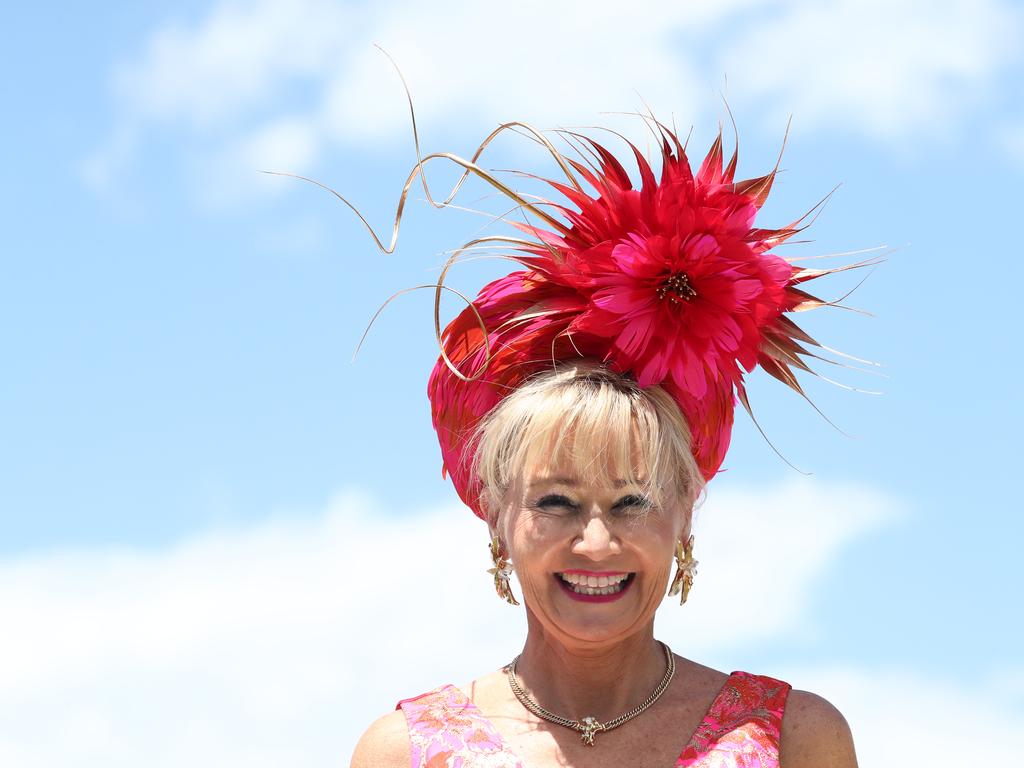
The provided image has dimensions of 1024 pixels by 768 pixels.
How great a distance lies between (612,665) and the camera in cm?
540

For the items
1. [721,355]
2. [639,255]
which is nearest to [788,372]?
[721,355]

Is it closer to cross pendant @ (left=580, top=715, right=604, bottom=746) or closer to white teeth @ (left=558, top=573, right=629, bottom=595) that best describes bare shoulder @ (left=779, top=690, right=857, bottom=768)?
cross pendant @ (left=580, top=715, right=604, bottom=746)

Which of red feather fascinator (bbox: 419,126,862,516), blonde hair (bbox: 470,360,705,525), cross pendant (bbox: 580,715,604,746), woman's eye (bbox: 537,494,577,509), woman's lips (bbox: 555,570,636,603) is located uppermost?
red feather fascinator (bbox: 419,126,862,516)

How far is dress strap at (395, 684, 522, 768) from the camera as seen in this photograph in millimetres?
5340

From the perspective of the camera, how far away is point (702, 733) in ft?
17.4

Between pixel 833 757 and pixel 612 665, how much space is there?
75 centimetres

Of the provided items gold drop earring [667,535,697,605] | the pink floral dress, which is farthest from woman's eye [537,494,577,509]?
the pink floral dress

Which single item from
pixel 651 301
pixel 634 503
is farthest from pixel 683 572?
pixel 651 301

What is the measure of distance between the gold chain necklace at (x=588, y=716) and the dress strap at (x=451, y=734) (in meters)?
0.14

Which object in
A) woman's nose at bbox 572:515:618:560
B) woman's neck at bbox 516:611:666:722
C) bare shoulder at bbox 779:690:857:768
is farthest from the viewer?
woman's neck at bbox 516:611:666:722

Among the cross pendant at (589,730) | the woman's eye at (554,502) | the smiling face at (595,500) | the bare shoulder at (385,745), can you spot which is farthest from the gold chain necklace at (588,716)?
the woman's eye at (554,502)

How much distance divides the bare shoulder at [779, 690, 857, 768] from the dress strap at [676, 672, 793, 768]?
0.13ft

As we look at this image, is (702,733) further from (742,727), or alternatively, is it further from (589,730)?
(589,730)

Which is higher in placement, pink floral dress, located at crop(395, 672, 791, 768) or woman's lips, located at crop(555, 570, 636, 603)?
woman's lips, located at crop(555, 570, 636, 603)
